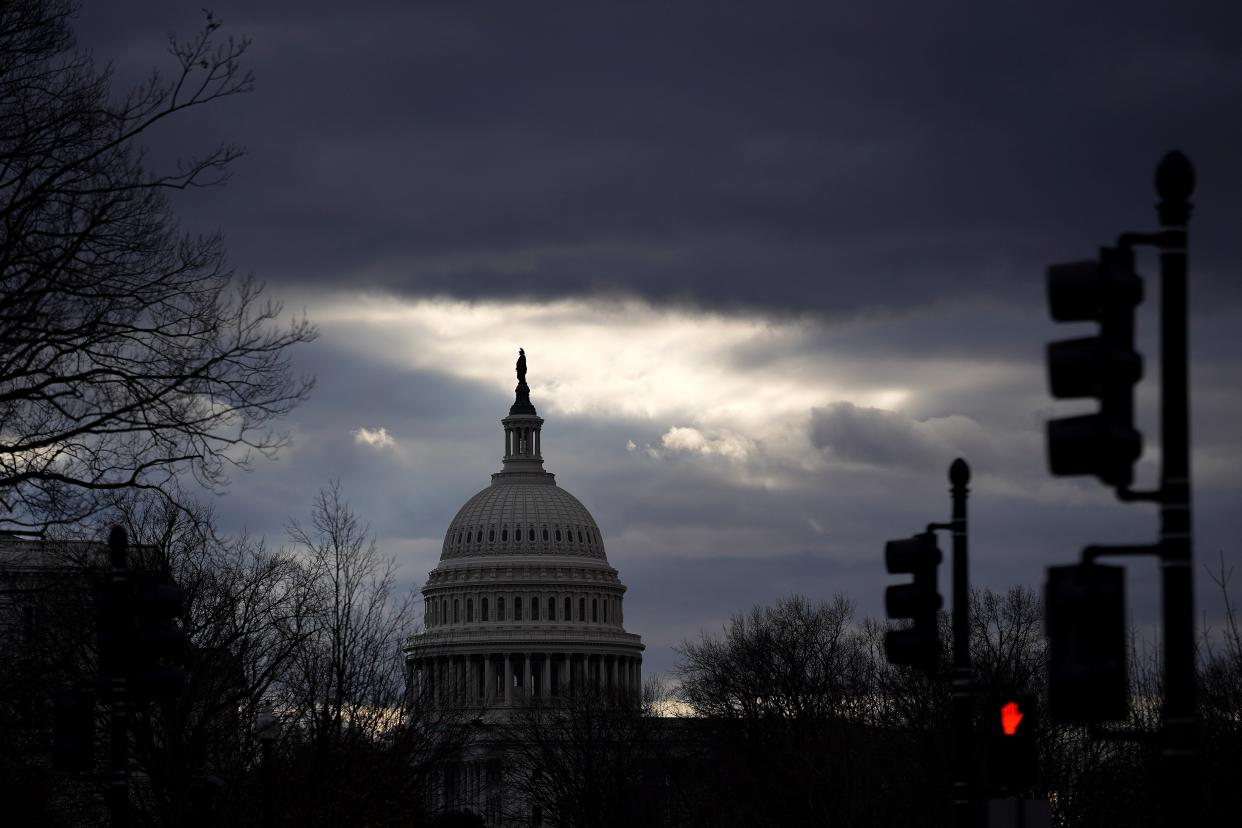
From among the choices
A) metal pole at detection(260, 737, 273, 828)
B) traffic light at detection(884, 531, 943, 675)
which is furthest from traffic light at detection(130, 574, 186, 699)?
metal pole at detection(260, 737, 273, 828)

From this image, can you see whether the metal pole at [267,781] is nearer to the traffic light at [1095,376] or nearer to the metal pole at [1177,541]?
the metal pole at [1177,541]

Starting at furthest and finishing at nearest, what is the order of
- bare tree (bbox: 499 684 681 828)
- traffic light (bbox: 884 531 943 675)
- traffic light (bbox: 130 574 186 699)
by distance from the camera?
bare tree (bbox: 499 684 681 828) < traffic light (bbox: 130 574 186 699) < traffic light (bbox: 884 531 943 675)

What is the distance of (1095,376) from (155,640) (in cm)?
1051

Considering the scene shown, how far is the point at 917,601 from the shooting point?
19.5 metres

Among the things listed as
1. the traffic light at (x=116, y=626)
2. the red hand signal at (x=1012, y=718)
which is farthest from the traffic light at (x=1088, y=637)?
the traffic light at (x=116, y=626)

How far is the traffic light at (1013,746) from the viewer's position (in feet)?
64.0

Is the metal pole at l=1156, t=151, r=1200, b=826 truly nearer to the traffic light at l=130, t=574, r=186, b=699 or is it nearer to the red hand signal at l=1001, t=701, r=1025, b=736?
the red hand signal at l=1001, t=701, r=1025, b=736

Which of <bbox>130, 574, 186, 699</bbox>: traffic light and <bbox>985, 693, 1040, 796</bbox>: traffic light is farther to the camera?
<bbox>130, 574, 186, 699</bbox>: traffic light

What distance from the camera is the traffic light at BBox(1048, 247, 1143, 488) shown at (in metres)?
12.3

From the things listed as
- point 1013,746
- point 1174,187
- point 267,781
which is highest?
point 1174,187

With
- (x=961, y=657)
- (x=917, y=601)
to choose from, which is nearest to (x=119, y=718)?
(x=917, y=601)

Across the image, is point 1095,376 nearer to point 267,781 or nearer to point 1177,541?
point 1177,541

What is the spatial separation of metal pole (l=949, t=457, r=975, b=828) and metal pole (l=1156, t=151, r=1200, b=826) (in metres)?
7.06

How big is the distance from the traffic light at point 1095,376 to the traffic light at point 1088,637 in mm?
650
